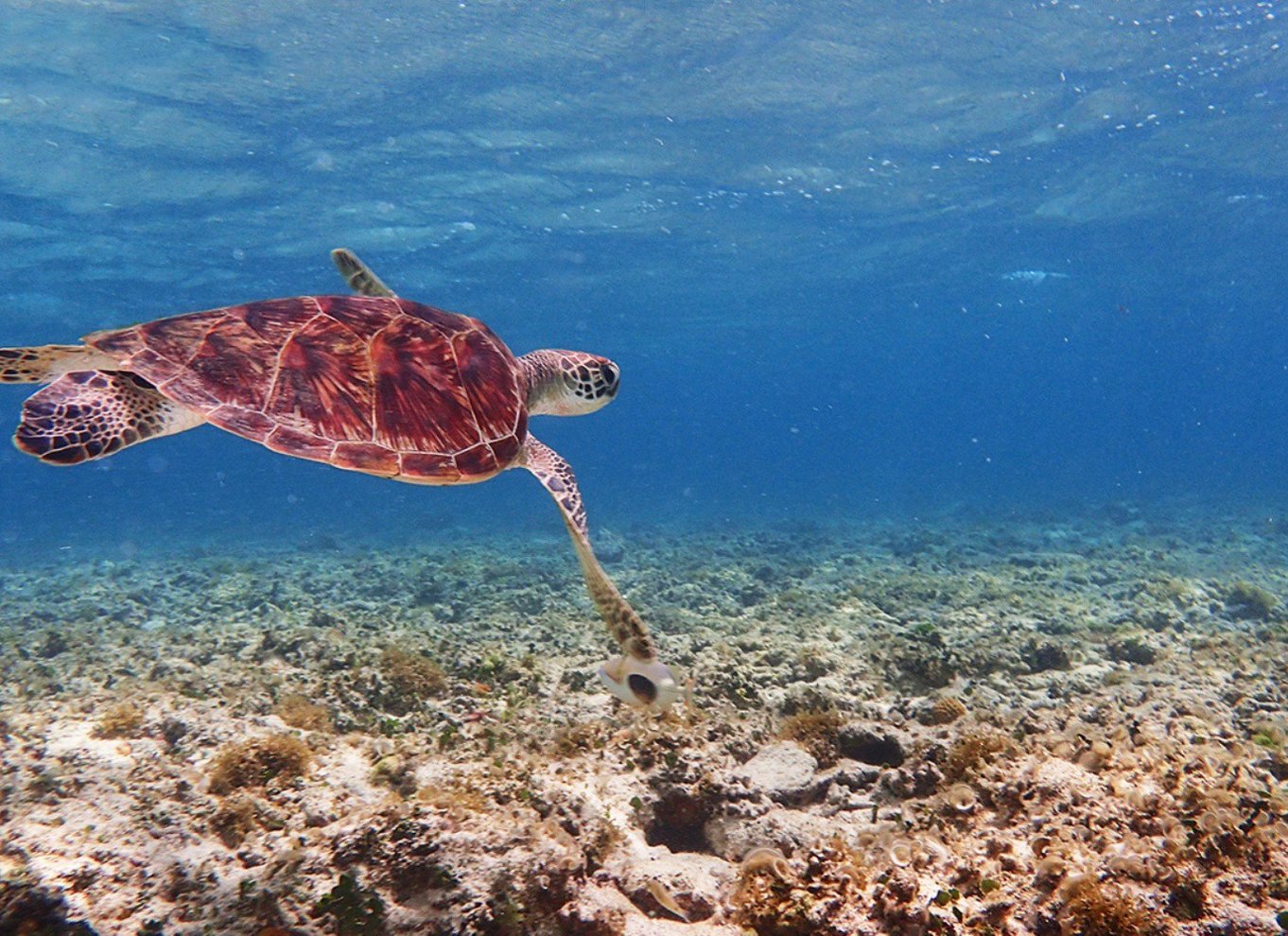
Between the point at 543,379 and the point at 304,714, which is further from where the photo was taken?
the point at 543,379

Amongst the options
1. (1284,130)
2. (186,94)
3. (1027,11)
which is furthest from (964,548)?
(186,94)

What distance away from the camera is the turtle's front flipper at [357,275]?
5625mm

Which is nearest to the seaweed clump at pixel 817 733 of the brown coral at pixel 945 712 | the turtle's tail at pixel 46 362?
the brown coral at pixel 945 712

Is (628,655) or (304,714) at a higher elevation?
(628,655)

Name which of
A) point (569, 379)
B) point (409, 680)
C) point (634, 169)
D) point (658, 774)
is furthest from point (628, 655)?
point (634, 169)

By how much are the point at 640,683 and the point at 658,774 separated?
520mm

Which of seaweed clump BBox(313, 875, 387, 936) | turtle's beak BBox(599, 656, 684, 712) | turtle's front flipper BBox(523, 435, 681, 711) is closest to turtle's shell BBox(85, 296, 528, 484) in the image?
turtle's front flipper BBox(523, 435, 681, 711)

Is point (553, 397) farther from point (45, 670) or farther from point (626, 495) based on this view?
point (626, 495)

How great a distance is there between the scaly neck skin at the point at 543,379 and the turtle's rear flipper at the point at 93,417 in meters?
2.16

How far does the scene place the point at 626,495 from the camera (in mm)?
37688

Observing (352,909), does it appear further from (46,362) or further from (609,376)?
(609,376)

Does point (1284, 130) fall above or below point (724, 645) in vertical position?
above

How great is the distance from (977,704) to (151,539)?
22.8 metres

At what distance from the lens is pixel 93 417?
335cm
